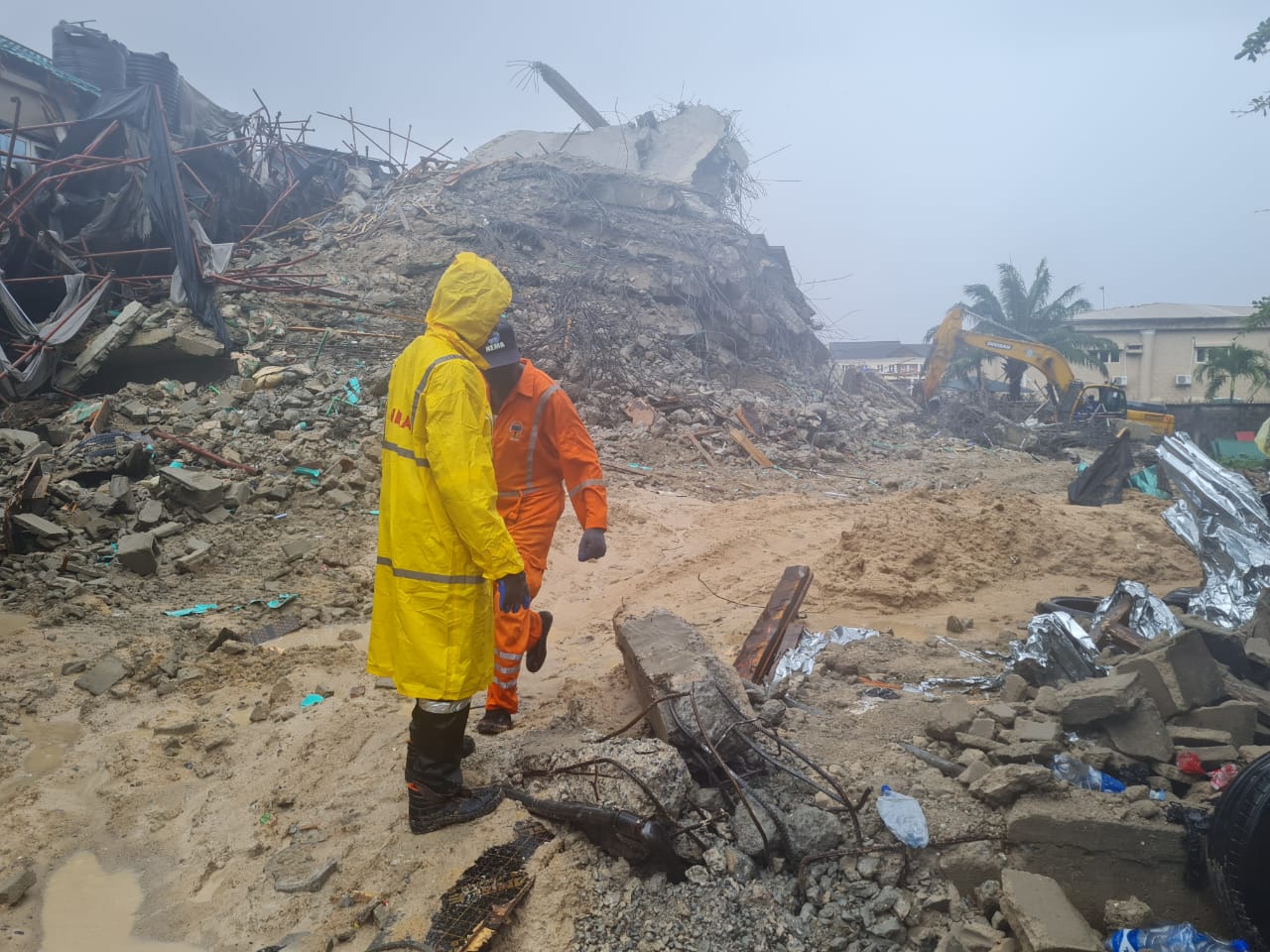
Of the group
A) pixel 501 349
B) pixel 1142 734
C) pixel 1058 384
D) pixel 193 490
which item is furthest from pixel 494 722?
pixel 1058 384

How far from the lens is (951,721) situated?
9.69ft

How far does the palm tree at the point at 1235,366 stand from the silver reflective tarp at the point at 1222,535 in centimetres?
1957

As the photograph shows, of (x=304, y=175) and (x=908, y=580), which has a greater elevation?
(x=304, y=175)

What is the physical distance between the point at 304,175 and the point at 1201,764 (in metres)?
19.0

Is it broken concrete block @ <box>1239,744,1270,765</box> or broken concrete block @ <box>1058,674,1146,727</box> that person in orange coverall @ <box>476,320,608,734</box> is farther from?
broken concrete block @ <box>1239,744,1270,765</box>

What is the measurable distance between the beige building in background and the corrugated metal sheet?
33.4 meters

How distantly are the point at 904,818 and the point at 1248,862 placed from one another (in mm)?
872

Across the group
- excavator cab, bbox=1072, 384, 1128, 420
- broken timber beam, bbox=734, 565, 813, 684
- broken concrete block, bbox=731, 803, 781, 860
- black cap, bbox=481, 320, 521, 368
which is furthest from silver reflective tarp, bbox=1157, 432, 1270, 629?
excavator cab, bbox=1072, 384, 1128, 420

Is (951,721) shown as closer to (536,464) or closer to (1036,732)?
(1036,732)

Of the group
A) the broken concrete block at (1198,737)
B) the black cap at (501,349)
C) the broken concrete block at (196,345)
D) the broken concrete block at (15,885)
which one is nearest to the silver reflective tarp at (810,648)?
the broken concrete block at (1198,737)

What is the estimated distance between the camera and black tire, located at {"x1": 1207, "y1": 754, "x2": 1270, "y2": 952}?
207 centimetres

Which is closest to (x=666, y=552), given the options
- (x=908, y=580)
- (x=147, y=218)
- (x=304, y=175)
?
(x=908, y=580)

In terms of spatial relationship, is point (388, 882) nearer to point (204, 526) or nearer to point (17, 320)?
point (204, 526)

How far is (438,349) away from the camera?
254cm
